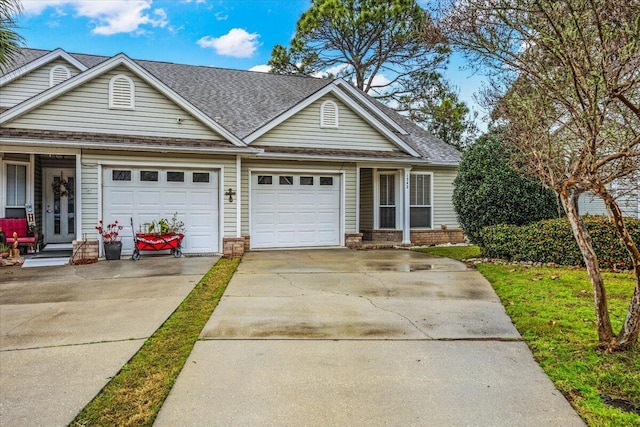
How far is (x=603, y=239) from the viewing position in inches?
341

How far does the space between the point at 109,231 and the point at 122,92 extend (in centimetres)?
367

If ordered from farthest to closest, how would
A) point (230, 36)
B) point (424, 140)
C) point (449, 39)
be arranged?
1. point (230, 36)
2. point (424, 140)
3. point (449, 39)

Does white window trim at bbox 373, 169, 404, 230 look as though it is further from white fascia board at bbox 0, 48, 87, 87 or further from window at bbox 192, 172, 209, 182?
white fascia board at bbox 0, 48, 87, 87

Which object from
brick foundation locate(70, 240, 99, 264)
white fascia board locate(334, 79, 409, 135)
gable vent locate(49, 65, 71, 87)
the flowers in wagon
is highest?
gable vent locate(49, 65, 71, 87)

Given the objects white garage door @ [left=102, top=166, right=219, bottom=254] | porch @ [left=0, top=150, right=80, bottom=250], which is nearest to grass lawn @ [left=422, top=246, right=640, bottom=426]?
white garage door @ [left=102, top=166, right=219, bottom=254]

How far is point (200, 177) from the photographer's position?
1178cm

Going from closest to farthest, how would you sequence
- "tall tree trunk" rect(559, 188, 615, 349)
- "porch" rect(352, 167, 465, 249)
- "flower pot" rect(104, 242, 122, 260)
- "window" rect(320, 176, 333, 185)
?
1. "tall tree trunk" rect(559, 188, 615, 349)
2. "flower pot" rect(104, 242, 122, 260)
3. "window" rect(320, 176, 333, 185)
4. "porch" rect(352, 167, 465, 249)

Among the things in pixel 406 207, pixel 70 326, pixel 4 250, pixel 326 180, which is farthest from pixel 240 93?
pixel 70 326

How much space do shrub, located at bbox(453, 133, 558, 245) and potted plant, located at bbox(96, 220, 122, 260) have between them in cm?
898

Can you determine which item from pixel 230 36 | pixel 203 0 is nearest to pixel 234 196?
pixel 203 0

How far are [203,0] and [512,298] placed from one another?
1797 centimetres

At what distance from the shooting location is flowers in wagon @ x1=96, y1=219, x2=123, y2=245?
10664mm

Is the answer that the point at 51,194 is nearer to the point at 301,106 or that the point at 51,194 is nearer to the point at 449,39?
the point at 301,106

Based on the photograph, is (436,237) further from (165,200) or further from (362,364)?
(362,364)
